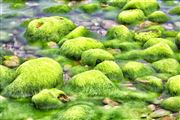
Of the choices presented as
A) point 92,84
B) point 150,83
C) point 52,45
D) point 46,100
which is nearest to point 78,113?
point 46,100

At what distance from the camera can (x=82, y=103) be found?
1059 centimetres

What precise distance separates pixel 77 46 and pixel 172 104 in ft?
14.0

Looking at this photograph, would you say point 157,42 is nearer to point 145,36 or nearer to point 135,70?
point 145,36

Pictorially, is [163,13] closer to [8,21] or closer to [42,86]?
[8,21]

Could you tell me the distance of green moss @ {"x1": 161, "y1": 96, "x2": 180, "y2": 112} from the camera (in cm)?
1004

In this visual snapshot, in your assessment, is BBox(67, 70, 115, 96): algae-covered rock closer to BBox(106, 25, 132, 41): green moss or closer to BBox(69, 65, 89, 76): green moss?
BBox(69, 65, 89, 76): green moss

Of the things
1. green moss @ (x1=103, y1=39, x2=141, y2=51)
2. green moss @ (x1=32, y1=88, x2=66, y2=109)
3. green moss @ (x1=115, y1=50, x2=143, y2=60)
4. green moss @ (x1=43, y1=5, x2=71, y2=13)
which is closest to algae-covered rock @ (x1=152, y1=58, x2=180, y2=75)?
green moss @ (x1=115, y1=50, x2=143, y2=60)

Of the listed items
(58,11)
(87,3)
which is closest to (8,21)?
(58,11)

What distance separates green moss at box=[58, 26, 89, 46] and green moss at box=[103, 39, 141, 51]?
99 cm

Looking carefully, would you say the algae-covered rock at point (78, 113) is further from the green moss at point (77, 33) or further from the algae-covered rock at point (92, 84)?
the green moss at point (77, 33)

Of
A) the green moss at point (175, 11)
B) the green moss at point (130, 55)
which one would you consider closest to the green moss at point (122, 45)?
the green moss at point (130, 55)

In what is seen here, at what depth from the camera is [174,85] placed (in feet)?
35.6

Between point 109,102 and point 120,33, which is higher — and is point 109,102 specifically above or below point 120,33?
below

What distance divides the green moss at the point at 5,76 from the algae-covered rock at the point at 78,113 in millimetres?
2355
